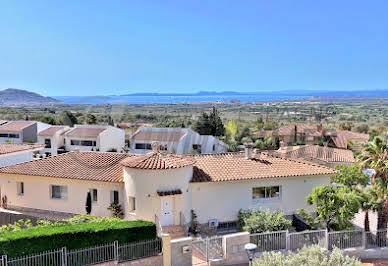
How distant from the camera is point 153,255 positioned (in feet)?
61.8

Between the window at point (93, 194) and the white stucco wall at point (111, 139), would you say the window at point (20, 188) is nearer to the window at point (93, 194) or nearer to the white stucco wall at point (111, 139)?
the window at point (93, 194)

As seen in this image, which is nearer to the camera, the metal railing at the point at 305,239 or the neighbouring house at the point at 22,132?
the metal railing at the point at 305,239

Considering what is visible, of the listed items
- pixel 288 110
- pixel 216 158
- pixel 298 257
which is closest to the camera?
pixel 298 257

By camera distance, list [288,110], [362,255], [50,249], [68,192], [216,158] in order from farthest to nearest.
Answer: [288,110], [216,158], [68,192], [362,255], [50,249]

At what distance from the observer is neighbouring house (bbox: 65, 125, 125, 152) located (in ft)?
260

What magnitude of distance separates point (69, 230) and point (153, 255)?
12.5ft

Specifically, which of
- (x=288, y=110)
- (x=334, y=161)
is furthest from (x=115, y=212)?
(x=288, y=110)

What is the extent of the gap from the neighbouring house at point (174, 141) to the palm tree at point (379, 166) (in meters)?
56.0

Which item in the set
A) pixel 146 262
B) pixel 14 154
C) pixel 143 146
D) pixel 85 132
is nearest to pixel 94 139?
pixel 85 132

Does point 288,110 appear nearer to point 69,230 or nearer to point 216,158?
point 216,158

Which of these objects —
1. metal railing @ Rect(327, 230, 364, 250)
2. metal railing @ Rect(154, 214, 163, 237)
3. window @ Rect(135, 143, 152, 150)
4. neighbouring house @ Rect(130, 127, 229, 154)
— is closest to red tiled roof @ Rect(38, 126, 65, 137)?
neighbouring house @ Rect(130, 127, 229, 154)

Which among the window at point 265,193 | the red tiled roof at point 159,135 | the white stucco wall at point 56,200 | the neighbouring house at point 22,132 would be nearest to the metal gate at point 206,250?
the window at point 265,193

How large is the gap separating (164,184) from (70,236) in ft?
22.0

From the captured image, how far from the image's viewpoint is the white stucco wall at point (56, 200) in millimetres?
25141
